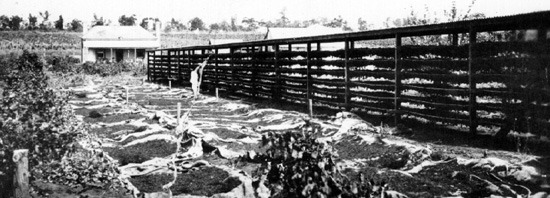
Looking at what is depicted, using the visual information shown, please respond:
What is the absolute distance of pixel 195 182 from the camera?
17.4 feet

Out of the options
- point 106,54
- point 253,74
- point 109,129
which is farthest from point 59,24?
point 109,129

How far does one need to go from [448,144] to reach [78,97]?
13.6 metres

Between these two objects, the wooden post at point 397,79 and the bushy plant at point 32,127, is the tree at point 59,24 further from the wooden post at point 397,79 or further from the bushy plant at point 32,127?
the bushy plant at point 32,127

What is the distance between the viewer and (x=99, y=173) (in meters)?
4.94

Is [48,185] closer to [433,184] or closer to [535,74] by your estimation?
[433,184]

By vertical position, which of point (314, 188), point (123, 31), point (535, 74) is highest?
point (123, 31)

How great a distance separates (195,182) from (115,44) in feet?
149

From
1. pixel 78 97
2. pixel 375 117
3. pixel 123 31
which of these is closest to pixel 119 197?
pixel 375 117

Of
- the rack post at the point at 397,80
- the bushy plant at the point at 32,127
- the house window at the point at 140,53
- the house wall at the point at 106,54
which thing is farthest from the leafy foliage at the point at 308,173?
the house window at the point at 140,53

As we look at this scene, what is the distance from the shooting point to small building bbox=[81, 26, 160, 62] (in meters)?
47.6

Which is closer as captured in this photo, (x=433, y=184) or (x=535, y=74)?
(x=433, y=184)

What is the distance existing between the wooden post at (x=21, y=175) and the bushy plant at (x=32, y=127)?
0.34 meters

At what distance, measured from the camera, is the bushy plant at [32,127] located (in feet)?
15.3

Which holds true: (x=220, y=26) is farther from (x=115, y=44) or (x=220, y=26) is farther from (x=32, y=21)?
(x=115, y=44)
